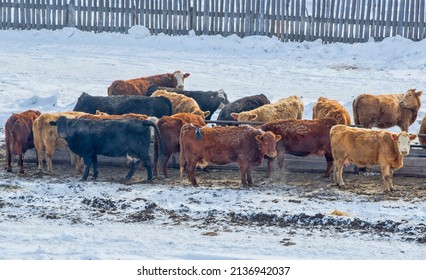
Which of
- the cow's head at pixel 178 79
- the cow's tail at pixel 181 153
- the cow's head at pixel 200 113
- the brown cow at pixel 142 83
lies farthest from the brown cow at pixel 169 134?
the cow's head at pixel 178 79

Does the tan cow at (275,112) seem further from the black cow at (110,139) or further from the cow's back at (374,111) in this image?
the black cow at (110,139)

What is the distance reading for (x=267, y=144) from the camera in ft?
50.3

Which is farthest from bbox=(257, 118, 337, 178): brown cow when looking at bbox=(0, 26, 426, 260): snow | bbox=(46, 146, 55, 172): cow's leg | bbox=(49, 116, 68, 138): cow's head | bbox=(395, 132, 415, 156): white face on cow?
bbox=(46, 146, 55, 172): cow's leg

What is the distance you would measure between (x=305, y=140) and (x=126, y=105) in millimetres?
3980

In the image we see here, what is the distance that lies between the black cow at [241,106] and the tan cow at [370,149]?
386 cm

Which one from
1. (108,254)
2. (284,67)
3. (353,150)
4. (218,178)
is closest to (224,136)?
(218,178)

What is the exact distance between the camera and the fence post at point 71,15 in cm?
2678

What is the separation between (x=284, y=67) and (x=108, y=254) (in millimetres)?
13837

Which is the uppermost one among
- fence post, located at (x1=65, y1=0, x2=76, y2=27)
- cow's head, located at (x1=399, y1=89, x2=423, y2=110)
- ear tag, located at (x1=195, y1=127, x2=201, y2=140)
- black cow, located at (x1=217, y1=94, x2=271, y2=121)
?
fence post, located at (x1=65, y1=0, x2=76, y2=27)

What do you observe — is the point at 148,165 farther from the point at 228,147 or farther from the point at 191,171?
the point at 228,147

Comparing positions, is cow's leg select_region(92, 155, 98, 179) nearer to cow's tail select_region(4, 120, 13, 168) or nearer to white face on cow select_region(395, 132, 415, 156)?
cow's tail select_region(4, 120, 13, 168)

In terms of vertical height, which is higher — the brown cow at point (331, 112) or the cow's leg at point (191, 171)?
the brown cow at point (331, 112)

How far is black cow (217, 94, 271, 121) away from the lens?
1911cm

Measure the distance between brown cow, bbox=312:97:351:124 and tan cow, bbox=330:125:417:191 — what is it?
1.96m
